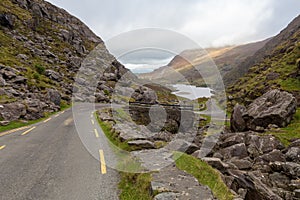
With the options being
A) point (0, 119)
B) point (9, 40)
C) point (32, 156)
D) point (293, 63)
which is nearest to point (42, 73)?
point (9, 40)

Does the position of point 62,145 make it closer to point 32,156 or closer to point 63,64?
point 32,156

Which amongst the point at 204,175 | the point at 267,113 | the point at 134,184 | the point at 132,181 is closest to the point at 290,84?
the point at 267,113

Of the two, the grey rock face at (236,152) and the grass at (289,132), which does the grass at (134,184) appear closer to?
the grey rock face at (236,152)

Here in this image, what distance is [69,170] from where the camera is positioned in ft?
29.3

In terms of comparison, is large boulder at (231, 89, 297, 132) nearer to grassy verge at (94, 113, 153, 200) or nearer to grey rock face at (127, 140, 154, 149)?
grey rock face at (127, 140, 154, 149)

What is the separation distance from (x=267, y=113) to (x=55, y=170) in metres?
24.0

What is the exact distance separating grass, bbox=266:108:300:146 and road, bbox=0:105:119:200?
1560 cm

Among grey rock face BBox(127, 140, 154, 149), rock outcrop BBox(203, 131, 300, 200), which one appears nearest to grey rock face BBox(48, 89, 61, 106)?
rock outcrop BBox(203, 131, 300, 200)

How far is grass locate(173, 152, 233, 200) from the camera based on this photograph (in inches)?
284

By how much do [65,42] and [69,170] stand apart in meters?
97.7

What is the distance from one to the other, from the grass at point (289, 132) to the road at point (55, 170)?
15.6m

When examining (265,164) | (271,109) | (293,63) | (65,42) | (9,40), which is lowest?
(265,164)

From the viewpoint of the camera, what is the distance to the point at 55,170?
884cm

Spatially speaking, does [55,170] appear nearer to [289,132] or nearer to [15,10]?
[289,132]
